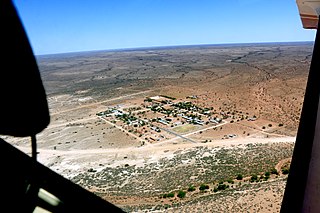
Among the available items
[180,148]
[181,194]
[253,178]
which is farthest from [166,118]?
[181,194]

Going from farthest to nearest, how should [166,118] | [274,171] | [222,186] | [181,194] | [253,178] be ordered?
[166,118], [274,171], [253,178], [222,186], [181,194]

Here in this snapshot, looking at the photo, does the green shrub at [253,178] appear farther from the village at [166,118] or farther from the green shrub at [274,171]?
the village at [166,118]

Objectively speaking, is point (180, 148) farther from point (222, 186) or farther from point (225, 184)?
point (222, 186)

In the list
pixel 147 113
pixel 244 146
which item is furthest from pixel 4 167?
pixel 147 113

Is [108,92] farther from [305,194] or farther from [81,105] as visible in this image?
[305,194]

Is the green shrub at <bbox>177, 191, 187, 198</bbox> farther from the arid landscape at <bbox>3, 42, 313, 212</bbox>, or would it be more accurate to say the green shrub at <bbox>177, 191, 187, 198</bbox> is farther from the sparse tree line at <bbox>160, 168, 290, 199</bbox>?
the arid landscape at <bbox>3, 42, 313, 212</bbox>

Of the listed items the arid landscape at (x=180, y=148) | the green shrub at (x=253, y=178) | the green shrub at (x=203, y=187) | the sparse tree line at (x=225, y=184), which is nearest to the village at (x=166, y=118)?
the arid landscape at (x=180, y=148)

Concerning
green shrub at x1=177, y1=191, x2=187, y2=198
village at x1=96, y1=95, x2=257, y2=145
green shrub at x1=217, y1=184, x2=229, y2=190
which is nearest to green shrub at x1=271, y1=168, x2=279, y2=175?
green shrub at x1=217, y1=184, x2=229, y2=190

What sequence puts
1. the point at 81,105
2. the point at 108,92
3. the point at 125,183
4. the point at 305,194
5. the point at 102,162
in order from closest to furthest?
the point at 305,194
the point at 125,183
the point at 102,162
the point at 81,105
the point at 108,92
